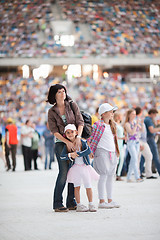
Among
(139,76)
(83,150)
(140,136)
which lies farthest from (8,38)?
(83,150)

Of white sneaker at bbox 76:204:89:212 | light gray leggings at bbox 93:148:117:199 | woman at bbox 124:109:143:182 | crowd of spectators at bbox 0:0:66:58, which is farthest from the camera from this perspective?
crowd of spectators at bbox 0:0:66:58

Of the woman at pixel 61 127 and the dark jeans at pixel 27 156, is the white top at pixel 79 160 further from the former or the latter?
the dark jeans at pixel 27 156

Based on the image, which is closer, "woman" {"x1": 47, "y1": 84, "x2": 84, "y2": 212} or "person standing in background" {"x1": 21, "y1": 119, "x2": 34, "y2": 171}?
"woman" {"x1": 47, "y1": 84, "x2": 84, "y2": 212}

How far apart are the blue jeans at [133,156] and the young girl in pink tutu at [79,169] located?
4.09 meters

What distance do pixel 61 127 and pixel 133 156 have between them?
4296mm

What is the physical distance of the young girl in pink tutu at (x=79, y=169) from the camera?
6.68 meters

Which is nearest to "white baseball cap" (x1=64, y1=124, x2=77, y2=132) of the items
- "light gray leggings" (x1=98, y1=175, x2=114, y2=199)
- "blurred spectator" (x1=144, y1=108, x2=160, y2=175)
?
"light gray leggings" (x1=98, y1=175, x2=114, y2=199)

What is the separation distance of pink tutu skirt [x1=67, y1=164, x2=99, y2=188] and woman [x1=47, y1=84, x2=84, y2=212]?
0.33ft

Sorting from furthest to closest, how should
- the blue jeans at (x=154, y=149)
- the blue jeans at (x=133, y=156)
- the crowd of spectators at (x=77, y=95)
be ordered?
the crowd of spectators at (x=77, y=95), the blue jeans at (x=154, y=149), the blue jeans at (x=133, y=156)

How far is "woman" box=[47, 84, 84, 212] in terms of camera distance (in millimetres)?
6773

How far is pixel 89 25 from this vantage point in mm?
45156

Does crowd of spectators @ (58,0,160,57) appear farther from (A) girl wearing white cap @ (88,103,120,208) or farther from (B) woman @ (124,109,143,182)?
(A) girl wearing white cap @ (88,103,120,208)

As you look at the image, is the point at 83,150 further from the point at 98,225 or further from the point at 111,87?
the point at 111,87

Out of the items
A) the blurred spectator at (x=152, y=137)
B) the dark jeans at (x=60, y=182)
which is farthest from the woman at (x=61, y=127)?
the blurred spectator at (x=152, y=137)
